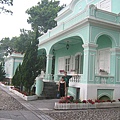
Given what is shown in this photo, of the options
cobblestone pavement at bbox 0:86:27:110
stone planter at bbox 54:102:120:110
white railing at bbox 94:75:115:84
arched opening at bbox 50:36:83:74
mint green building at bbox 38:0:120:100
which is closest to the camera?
cobblestone pavement at bbox 0:86:27:110

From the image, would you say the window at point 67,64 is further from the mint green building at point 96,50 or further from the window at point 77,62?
the mint green building at point 96,50

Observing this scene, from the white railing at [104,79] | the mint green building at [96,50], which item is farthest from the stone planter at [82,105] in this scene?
the white railing at [104,79]

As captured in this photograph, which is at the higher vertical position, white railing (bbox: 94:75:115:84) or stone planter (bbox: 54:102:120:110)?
white railing (bbox: 94:75:115:84)

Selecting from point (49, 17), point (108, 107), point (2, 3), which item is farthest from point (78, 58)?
point (49, 17)

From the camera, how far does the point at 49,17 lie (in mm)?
27391

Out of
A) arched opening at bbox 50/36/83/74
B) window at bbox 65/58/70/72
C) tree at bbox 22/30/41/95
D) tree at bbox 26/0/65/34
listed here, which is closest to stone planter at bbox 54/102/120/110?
tree at bbox 22/30/41/95

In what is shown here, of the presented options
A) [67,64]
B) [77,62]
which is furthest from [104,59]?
[67,64]

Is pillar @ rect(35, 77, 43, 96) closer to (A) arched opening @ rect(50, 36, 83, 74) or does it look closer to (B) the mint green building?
(B) the mint green building

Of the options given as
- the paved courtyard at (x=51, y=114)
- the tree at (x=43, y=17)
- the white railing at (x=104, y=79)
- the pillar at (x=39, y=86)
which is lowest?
the paved courtyard at (x=51, y=114)

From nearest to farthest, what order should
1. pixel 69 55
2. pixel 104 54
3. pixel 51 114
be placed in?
pixel 51 114, pixel 104 54, pixel 69 55

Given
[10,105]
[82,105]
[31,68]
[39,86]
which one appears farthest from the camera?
[39,86]

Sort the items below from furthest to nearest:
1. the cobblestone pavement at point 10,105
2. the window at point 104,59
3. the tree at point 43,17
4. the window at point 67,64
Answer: the tree at point 43,17
the window at point 67,64
the window at point 104,59
the cobblestone pavement at point 10,105

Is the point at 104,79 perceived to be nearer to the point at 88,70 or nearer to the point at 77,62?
the point at 88,70

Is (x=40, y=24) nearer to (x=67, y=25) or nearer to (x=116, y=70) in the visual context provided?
(x=67, y=25)
